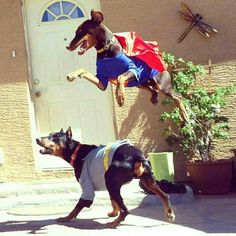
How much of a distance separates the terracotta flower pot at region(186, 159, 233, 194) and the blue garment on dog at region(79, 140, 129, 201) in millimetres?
1903

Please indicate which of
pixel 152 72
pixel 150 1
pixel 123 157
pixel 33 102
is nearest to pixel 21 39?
pixel 33 102

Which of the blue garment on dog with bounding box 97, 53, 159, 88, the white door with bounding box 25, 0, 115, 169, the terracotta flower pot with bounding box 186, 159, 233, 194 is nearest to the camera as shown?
the blue garment on dog with bounding box 97, 53, 159, 88

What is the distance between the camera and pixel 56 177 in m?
8.41

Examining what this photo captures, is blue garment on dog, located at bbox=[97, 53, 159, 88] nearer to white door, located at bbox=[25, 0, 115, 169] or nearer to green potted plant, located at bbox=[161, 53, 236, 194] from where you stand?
green potted plant, located at bbox=[161, 53, 236, 194]

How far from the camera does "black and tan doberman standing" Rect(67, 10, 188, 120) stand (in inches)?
178

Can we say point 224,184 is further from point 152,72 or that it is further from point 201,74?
point 152,72

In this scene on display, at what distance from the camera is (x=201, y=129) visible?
7.58 m

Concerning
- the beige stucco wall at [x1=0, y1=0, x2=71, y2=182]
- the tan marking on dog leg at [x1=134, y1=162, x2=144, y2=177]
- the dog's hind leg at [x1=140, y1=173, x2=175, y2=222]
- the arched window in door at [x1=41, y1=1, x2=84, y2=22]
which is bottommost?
the dog's hind leg at [x1=140, y1=173, x2=175, y2=222]

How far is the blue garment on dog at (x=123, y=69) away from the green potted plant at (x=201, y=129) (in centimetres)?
268

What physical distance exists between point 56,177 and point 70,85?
1.35 m

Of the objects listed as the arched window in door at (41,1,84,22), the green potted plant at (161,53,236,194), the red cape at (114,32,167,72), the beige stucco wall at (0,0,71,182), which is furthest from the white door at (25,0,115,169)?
the red cape at (114,32,167,72)

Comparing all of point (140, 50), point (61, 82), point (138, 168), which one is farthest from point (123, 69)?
point (61, 82)

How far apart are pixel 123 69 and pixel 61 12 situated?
4081 mm

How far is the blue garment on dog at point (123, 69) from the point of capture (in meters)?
4.59
